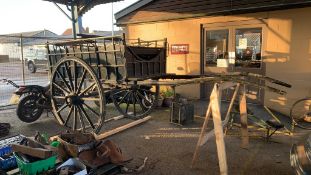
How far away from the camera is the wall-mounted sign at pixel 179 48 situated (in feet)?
31.6

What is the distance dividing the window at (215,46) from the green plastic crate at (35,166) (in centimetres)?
692

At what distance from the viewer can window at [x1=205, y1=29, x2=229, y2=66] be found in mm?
8820

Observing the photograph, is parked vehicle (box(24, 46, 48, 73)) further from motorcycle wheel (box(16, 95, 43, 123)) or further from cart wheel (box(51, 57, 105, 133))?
cart wheel (box(51, 57, 105, 133))

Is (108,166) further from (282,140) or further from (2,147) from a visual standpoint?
(282,140)

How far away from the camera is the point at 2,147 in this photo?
4000 millimetres

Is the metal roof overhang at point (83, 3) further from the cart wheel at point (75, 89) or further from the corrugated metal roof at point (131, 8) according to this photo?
the cart wheel at point (75, 89)

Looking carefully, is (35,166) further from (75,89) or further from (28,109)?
(28,109)

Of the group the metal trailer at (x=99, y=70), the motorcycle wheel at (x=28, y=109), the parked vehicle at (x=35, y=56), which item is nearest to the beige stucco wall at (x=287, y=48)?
the metal trailer at (x=99, y=70)

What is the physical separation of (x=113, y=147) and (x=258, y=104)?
5909mm

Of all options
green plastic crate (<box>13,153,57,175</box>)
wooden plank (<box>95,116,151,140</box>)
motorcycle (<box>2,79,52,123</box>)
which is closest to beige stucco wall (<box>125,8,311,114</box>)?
wooden plank (<box>95,116,151,140</box>)

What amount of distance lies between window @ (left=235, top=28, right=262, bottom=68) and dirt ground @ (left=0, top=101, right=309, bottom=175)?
1975 millimetres

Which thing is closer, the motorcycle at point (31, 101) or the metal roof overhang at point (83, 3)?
the motorcycle at point (31, 101)

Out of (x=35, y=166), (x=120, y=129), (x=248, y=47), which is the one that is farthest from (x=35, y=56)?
(x=35, y=166)

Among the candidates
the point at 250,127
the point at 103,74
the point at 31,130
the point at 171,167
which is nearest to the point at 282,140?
the point at 250,127
